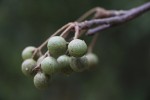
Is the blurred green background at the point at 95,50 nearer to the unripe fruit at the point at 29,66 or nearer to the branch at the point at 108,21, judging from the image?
the branch at the point at 108,21

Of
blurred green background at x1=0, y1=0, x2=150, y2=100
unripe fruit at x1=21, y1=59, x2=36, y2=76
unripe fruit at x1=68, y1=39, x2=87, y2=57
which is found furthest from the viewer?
blurred green background at x1=0, y1=0, x2=150, y2=100

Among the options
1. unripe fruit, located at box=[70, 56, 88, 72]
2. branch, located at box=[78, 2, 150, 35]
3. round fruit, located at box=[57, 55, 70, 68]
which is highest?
branch, located at box=[78, 2, 150, 35]

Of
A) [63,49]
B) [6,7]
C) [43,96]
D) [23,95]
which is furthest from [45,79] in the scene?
[43,96]

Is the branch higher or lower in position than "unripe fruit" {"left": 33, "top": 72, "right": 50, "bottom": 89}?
higher

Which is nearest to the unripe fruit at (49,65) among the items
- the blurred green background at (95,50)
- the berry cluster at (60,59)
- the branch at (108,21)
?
the berry cluster at (60,59)

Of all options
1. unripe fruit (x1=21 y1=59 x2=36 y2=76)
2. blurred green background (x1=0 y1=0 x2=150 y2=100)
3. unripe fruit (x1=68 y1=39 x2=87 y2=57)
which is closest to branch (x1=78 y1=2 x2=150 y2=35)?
unripe fruit (x1=68 y1=39 x2=87 y2=57)

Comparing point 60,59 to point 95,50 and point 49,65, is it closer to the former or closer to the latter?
point 49,65

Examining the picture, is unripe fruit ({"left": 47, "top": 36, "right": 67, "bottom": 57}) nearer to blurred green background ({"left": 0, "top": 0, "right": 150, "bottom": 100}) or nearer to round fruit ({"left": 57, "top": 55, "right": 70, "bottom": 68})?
round fruit ({"left": 57, "top": 55, "right": 70, "bottom": 68})

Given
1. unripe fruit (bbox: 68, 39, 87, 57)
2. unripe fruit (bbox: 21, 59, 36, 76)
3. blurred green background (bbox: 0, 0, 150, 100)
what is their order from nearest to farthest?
1. unripe fruit (bbox: 68, 39, 87, 57)
2. unripe fruit (bbox: 21, 59, 36, 76)
3. blurred green background (bbox: 0, 0, 150, 100)
